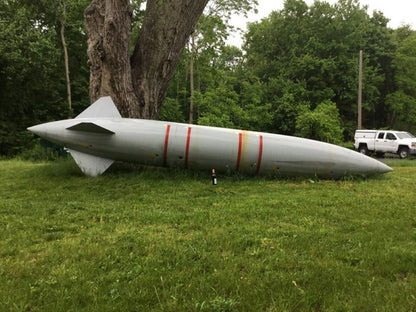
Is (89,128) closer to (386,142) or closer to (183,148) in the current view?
Result: (183,148)

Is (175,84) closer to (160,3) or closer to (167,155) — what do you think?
(160,3)

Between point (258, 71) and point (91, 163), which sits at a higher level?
point (258, 71)

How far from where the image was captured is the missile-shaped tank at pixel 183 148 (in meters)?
7.24

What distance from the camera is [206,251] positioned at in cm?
322

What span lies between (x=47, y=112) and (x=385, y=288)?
23.6 metres

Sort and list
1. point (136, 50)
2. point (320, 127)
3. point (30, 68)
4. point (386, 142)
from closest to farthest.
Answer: point (136, 50)
point (386, 142)
point (30, 68)
point (320, 127)

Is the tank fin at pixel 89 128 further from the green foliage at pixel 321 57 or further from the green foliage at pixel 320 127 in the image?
the green foliage at pixel 321 57

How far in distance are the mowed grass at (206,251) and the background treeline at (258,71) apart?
14.8m

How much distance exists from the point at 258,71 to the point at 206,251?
3195 cm

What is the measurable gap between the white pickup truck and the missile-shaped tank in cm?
1195

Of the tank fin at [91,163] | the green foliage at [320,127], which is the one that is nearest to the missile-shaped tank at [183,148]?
→ the tank fin at [91,163]

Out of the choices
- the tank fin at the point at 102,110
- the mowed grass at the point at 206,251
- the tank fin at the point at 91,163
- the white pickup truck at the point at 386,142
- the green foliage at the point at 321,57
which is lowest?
the mowed grass at the point at 206,251

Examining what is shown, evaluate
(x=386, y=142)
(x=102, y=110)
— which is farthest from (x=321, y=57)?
(x=102, y=110)

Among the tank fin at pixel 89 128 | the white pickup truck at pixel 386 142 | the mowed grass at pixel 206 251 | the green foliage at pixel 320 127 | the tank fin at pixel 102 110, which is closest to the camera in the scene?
the mowed grass at pixel 206 251
